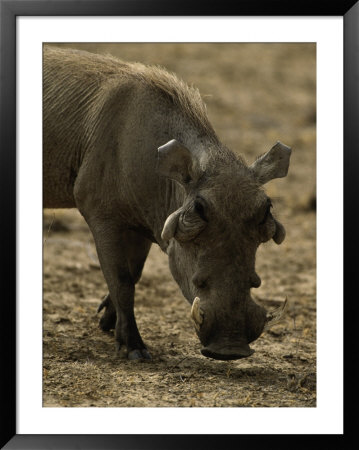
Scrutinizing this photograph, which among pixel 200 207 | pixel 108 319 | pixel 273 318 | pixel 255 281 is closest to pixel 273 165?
pixel 200 207

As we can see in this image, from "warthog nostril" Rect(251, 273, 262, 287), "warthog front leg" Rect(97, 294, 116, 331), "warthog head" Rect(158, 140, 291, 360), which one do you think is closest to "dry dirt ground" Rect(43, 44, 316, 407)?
"warthog front leg" Rect(97, 294, 116, 331)

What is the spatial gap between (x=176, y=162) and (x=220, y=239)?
1.79 feet

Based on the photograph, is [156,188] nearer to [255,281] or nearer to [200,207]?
[200,207]

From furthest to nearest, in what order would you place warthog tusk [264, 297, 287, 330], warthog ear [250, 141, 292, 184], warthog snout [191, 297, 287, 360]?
1. warthog ear [250, 141, 292, 184]
2. warthog tusk [264, 297, 287, 330]
3. warthog snout [191, 297, 287, 360]

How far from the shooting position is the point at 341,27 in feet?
15.9

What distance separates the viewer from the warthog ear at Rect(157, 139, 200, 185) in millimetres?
5023

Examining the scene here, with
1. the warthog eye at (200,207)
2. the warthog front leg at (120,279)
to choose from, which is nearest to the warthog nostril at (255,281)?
the warthog eye at (200,207)

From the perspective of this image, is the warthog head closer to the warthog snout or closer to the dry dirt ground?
the warthog snout

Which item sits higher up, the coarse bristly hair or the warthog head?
the coarse bristly hair

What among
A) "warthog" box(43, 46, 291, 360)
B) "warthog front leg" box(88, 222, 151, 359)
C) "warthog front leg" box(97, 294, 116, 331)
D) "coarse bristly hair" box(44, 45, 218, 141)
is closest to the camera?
"warthog" box(43, 46, 291, 360)

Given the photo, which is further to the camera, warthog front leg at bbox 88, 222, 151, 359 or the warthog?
warthog front leg at bbox 88, 222, 151, 359

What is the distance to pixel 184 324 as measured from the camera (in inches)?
281

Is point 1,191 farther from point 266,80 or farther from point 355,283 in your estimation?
point 266,80

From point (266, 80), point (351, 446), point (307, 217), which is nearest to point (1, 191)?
point (351, 446)
